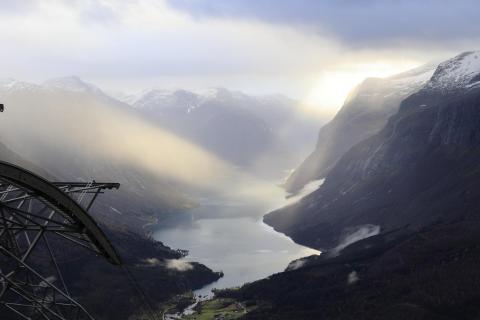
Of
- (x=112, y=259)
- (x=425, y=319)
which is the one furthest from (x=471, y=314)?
(x=112, y=259)

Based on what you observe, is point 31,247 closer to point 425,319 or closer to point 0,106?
point 0,106

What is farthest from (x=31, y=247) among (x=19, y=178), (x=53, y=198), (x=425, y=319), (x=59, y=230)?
(x=425, y=319)

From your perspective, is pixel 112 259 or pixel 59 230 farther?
pixel 112 259

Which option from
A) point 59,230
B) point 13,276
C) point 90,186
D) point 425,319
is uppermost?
point 425,319

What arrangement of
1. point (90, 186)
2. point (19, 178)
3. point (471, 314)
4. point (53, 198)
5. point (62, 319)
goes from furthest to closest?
point (471, 314) < point (90, 186) < point (62, 319) < point (53, 198) < point (19, 178)

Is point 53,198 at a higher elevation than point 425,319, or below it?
below

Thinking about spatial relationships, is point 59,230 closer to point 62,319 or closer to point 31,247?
point 31,247

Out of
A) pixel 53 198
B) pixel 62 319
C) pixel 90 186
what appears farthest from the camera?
pixel 90 186

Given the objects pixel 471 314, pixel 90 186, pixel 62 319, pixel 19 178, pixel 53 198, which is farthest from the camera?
pixel 471 314

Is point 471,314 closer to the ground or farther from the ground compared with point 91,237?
farther from the ground
